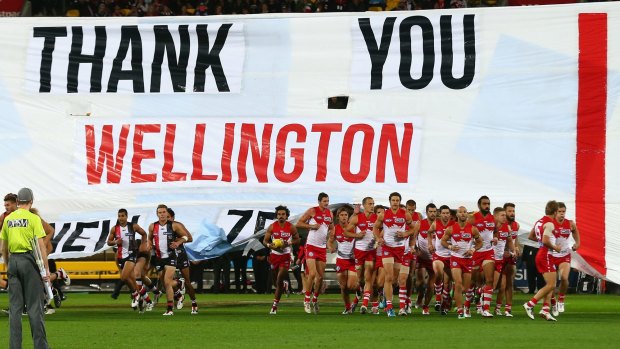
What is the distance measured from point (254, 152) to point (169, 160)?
→ 1.93 m

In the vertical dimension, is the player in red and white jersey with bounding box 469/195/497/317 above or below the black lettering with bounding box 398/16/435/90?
below

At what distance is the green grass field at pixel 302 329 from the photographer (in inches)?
674

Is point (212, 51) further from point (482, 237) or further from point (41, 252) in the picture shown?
point (41, 252)

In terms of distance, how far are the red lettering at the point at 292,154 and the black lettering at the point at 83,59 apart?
14.5 feet

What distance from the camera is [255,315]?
23.8 meters

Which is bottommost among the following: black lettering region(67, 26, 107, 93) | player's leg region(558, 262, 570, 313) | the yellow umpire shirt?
player's leg region(558, 262, 570, 313)

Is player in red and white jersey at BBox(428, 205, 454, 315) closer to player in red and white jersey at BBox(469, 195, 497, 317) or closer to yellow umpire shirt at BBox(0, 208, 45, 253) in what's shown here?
player in red and white jersey at BBox(469, 195, 497, 317)

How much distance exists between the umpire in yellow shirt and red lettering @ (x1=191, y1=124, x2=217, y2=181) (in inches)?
521

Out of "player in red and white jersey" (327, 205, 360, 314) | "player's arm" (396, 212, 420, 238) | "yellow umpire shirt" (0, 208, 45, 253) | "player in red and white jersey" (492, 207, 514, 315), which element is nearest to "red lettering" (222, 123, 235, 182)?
"player in red and white jersey" (327, 205, 360, 314)

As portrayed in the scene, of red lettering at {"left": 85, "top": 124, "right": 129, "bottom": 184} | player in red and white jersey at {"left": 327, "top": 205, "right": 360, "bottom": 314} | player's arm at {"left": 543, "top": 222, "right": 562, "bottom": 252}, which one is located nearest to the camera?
player's arm at {"left": 543, "top": 222, "right": 562, "bottom": 252}

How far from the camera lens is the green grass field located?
17.1 metres

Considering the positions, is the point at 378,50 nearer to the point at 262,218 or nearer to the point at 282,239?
the point at 262,218

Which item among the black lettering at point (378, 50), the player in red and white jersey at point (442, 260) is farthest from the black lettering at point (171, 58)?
the player in red and white jersey at point (442, 260)

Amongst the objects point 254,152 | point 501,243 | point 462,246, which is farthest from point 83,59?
point 501,243
